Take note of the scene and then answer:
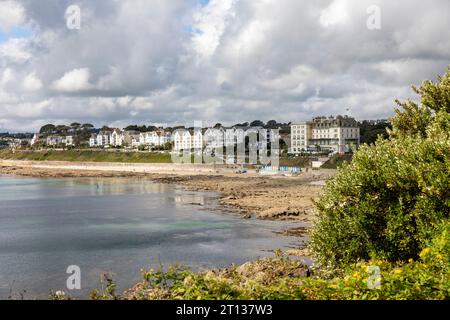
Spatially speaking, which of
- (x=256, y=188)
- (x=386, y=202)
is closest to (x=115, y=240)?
(x=386, y=202)

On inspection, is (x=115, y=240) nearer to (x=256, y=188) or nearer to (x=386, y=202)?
(x=386, y=202)

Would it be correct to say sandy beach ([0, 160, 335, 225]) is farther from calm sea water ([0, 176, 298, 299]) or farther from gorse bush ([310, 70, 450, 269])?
calm sea water ([0, 176, 298, 299])

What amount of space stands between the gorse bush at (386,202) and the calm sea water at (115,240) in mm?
9436

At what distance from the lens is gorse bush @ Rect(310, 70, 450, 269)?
645 inches

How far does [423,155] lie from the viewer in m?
17.4

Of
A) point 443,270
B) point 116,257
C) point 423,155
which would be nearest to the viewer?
point 443,270

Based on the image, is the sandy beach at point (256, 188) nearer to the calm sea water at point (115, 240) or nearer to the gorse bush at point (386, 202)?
the gorse bush at point (386, 202)

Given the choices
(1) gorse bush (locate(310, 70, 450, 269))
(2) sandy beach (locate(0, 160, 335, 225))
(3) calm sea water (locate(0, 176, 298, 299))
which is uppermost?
(1) gorse bush (locate(310, 70, 450, 269))

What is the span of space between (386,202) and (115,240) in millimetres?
31633

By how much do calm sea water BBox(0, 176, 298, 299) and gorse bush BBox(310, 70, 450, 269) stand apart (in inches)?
371

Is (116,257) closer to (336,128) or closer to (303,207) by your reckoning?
(303,207)

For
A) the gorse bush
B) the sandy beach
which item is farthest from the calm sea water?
the gorse bush

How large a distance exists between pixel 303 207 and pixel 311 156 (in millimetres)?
98404
